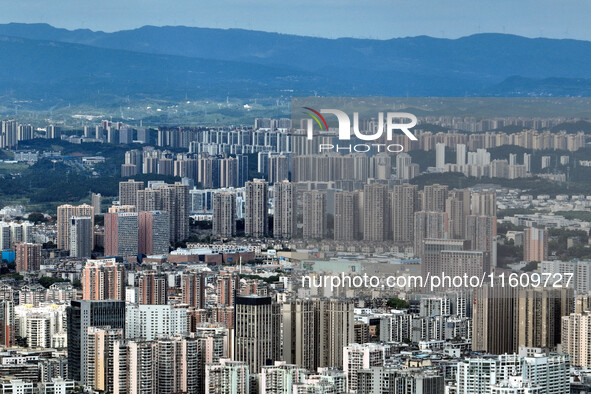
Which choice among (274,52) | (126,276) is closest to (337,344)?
(126,276)

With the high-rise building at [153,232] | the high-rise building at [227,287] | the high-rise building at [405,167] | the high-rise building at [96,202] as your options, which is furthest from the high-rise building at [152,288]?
the high-rise building at [96,202]

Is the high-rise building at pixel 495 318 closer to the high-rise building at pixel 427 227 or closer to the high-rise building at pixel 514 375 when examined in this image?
the high-rise building at pixel 427 227

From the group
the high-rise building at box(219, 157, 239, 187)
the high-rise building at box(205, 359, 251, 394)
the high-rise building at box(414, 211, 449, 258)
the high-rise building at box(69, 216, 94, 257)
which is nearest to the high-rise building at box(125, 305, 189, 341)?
A: the high-rise building at box(205, 359, 251, 394)

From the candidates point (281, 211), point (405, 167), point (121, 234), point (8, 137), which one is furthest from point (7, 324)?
point (8, 137)

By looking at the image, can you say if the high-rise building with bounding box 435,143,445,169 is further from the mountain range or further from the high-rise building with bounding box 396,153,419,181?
the mountain range

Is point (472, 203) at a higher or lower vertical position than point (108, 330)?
higher

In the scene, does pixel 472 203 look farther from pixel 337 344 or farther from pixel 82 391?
pixel 82 391
